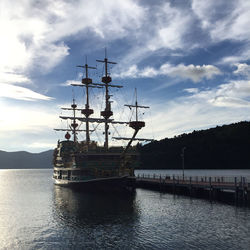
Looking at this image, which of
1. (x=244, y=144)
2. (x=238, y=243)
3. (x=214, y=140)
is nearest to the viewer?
(x=238, y=243)

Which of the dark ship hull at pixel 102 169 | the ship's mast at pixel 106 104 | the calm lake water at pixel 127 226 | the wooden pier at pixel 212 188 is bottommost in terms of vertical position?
the calm lake water at pixel 127 226

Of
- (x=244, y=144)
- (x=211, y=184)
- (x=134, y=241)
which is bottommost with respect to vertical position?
(x=134, y=241)

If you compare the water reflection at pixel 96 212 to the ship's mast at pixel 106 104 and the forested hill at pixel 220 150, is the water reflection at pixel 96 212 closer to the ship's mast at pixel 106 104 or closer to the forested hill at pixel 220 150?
the ship's mast at pixel 106 104

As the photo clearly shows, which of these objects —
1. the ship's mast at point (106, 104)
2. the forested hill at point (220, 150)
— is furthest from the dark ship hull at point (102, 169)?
the forested hill at point (220, 150)

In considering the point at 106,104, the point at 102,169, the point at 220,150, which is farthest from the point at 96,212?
the point at 220,150

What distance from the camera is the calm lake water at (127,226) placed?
2284 centimetres

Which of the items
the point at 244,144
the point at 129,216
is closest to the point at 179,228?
the point at 129,216

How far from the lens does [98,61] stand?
67.9 m

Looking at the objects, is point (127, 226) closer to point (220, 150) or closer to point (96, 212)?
point (96, 212)

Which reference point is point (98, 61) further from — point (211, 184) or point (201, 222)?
point (201, 222)

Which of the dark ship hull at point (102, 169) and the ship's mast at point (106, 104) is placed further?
the ship's mast at point (106, 104)

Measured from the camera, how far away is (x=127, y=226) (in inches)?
1115

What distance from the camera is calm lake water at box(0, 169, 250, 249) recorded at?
22844mm

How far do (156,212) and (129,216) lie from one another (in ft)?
13.7
